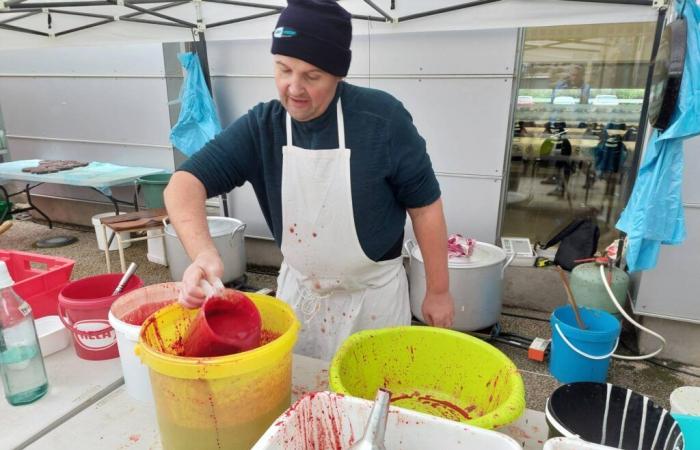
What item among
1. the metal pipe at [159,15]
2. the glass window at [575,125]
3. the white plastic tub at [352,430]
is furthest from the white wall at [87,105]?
the white plastic tub at [352,430]

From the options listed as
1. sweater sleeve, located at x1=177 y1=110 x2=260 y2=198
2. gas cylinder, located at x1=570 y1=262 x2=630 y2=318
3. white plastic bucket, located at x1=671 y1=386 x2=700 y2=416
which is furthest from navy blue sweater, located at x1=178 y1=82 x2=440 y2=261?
gas cylinder, located at x1=570 y1=262 x2=630 y2=318

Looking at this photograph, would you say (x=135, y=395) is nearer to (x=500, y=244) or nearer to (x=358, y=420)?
(x=358, y=420)

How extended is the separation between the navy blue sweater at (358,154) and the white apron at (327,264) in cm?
3

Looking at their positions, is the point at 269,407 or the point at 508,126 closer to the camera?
the point at 269,407

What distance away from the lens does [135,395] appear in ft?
4.02

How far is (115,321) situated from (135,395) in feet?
0.73

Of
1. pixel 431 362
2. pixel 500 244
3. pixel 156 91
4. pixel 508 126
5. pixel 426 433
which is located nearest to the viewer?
pixel 426 433

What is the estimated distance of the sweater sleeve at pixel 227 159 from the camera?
4.50 feet

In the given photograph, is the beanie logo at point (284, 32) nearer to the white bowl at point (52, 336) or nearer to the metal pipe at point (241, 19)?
the white bowl at point (52, 336)

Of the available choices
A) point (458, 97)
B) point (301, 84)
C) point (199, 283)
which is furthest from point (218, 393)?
point (458, 97)

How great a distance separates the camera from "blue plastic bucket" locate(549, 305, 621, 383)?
252 cm

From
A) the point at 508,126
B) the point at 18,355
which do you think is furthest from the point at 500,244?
the point at 18,355

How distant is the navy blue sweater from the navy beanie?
0.17 meters

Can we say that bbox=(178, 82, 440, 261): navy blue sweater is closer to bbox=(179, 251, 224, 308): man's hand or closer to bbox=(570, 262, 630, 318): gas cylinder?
bbox=(179, 251, 224, 308): man's hand
